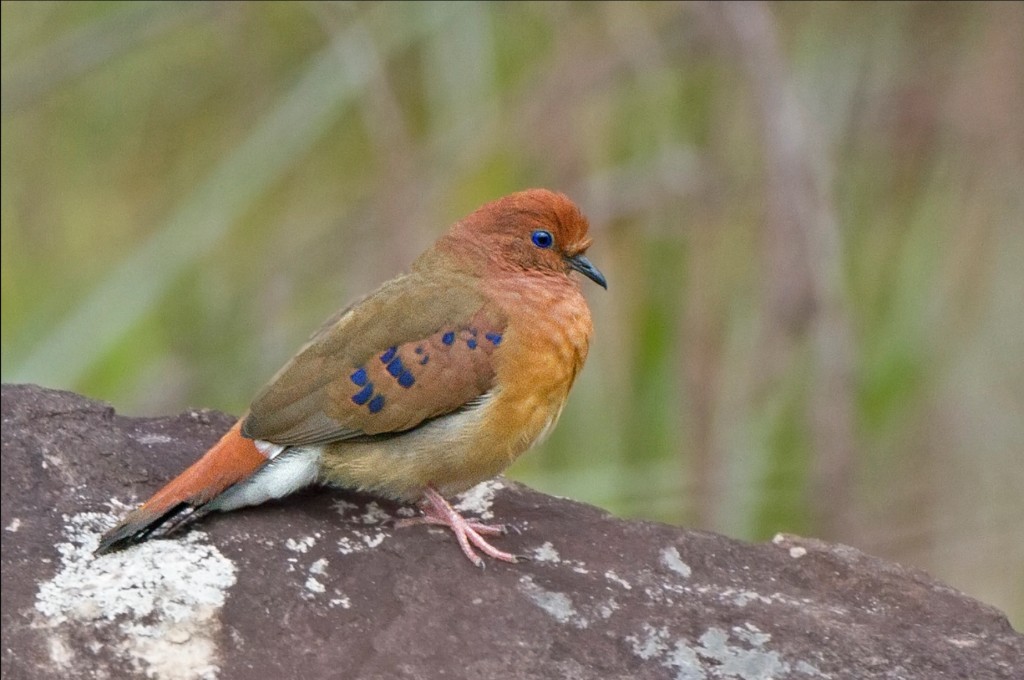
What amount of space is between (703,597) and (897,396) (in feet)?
7.45

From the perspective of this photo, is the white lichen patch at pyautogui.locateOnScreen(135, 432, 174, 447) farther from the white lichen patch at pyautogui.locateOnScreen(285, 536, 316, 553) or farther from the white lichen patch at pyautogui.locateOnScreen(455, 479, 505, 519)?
the white lichen patch at pyautogui.locateOnScreen(455, 479, 505, 519)

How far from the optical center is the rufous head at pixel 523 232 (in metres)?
4.11

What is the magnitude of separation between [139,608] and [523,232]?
5.04 feet

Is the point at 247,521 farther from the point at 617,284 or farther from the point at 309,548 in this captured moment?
the point at 617,284

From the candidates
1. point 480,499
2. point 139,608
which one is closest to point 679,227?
point 480,499

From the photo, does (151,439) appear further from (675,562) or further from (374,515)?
(675,562)

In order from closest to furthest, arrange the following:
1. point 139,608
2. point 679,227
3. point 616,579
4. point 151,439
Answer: point 139,608
point 616,579
point 151,439
point 679,227

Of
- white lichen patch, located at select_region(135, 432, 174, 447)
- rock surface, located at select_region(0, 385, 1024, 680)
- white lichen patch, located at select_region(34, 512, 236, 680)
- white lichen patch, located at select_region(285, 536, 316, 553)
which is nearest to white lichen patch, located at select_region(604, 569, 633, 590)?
rock surface, located at select_region(0, 385, 1024, 680)

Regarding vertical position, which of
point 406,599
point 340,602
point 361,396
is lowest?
point 340,602

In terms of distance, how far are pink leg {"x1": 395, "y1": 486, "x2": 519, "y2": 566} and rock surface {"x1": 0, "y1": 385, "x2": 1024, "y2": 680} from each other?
34mm

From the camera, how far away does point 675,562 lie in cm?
369

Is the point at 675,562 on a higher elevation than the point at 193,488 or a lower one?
higher

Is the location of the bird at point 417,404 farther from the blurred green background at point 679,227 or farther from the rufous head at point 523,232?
the blurred green background at point 679,227

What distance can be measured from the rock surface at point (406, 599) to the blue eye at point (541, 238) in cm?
78
